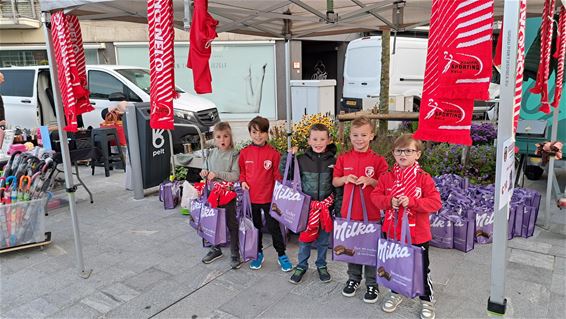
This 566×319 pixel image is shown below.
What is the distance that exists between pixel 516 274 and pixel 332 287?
1640 millimetres

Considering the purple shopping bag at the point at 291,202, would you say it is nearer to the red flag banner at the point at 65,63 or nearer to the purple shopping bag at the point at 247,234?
the purple shopping bag at the point at 247,234

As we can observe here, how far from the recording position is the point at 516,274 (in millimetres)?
3627

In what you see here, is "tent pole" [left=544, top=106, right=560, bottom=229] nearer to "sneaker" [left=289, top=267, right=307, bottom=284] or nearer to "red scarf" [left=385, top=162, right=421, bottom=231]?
"red scarf" [left=385, top=162, right=421, bottom=231]

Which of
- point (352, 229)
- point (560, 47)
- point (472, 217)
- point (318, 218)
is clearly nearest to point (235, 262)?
point (318, 218)

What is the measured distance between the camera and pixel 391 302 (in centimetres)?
312

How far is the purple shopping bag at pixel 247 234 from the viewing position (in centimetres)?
369

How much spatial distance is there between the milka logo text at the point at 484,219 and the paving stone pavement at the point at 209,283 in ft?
0.79

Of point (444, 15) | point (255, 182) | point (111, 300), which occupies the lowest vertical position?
A: point (111, 300)

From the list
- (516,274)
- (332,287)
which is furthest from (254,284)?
(516,274)

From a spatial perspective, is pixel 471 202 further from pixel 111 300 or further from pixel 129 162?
pixel 129 162

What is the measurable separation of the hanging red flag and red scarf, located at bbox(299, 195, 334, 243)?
1300mm

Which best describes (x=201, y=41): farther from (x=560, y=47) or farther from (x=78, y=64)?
(x=560, y=47)

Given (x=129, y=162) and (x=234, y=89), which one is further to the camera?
(x=234, y=89)

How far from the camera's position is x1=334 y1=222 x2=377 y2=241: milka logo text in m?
3.10
